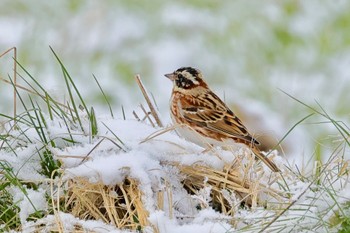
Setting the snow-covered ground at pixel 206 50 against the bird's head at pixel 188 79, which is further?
the snow-covered ground at pixel 206 50

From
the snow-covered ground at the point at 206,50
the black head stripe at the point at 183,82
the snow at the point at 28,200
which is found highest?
the black head stripe at the point at 183,82

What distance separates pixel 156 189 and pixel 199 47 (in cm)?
506

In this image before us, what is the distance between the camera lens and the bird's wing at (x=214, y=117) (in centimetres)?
441

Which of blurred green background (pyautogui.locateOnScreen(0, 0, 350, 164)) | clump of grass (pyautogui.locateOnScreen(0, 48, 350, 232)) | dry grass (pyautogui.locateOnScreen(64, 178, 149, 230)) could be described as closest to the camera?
clump of grass (pyautogui.locateOnScreen(0, 48, 350, 232))

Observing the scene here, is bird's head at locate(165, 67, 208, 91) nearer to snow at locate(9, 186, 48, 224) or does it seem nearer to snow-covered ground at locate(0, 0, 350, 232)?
snow at locate(9, 186, 48, 224)

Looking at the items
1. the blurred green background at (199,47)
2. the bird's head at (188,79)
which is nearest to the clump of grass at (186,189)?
the bird's head at (188,79)

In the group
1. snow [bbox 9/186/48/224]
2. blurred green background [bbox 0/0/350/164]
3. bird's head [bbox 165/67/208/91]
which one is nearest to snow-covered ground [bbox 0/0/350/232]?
blurred green background [bbox 0/0/350/164]

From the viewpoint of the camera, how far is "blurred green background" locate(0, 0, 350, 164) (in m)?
7.62

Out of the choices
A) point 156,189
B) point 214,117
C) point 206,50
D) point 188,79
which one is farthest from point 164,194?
point 206,50

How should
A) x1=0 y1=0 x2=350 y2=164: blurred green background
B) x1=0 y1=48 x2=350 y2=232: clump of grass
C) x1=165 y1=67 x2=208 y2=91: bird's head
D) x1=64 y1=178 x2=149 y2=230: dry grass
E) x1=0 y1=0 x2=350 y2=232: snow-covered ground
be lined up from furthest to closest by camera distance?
x1=0 y1=0 x2=350 y2=164: blurred green background
x1=0 y1=0 x2=350 y2=232: snow-covered ground
x1=165 y1=67 x2=208 y2=91: bird's head
x1=64 y1=178 x2=149 y2=230: dry grass
x1=0 y1=48 x2=350 y2=232: clump of grass

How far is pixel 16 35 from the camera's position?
8.33m

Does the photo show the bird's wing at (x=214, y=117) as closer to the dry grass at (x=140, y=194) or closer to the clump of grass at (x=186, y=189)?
the clump of grass at (x=186, y=189)

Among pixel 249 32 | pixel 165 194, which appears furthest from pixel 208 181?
pixel 249 32

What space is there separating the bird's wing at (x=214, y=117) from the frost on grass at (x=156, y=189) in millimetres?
921
